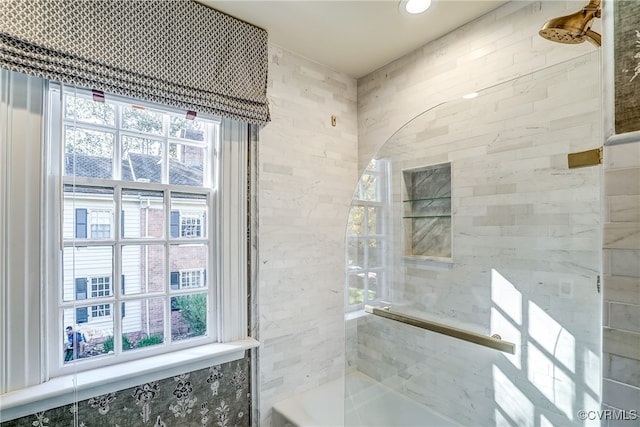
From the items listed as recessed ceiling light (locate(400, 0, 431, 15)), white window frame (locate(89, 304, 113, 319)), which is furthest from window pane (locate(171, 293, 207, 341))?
recessed ceiling light (locate(400, 0, 431, 15))

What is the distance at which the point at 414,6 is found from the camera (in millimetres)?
1545

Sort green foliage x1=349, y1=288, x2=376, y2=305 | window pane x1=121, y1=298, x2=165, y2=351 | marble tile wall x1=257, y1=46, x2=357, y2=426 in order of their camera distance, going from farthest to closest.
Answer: marble tile wall x1=257, y1=46, x2=357, y2=426 → green foliage x1=349, y1=288, x2=376, y2=305 → window pane x1=121, y1=298, x2=165, y2=351

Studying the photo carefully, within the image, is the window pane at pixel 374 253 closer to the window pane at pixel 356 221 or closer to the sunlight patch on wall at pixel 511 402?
the window pane at pixel 356 221

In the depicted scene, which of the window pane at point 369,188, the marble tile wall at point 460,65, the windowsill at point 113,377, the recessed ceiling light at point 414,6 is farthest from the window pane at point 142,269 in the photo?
the recessed ceiling light at point 414,6

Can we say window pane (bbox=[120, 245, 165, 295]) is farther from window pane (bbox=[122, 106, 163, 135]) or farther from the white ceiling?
Answer: the white ceiling

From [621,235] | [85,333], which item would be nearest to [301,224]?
[85,333]

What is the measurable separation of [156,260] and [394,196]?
1272 millimetres

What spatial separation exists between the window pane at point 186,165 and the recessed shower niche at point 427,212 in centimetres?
112

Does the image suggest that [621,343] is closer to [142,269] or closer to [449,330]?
[449,330]

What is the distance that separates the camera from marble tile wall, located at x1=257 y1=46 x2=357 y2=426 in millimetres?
1869

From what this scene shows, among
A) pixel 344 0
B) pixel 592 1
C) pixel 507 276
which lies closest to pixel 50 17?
pixel 344 0

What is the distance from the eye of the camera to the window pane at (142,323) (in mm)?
1494

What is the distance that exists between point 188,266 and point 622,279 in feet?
5.63

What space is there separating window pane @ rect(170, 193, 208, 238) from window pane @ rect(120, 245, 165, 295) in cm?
13
